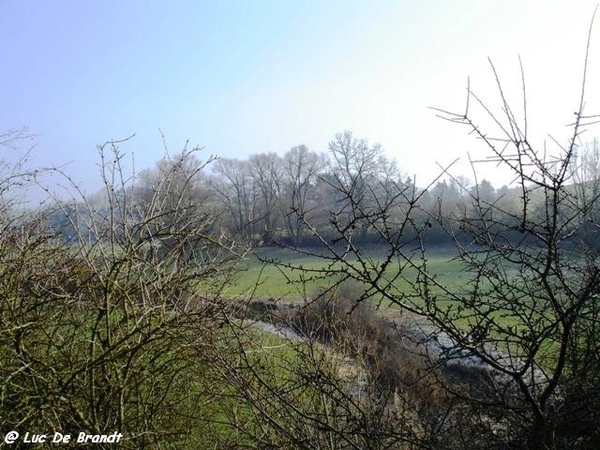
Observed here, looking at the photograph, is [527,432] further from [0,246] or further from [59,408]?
[0,246]

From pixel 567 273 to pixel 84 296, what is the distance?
172 inches

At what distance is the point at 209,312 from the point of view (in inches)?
177

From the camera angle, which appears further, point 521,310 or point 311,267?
point 311,267

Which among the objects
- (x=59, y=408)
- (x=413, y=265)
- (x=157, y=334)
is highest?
(x=413, y=265)

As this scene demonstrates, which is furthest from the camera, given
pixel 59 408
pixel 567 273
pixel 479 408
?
pixel 59 408

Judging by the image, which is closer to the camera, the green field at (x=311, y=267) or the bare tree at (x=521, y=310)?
the bare tree at (x=521, y=310)

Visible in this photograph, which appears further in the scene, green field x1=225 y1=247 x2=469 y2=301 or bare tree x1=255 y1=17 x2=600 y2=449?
green field x1=225 y1=247 x2=469 y2=301

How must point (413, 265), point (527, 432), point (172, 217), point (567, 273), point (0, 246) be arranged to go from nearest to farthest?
point (527, 432) → point (413, 265) → point (567, 273) → point (0, 246) → point (172, 217)

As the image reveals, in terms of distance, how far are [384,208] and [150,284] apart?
2.69 meters

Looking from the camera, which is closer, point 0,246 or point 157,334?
point 157,334

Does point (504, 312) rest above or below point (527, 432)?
above

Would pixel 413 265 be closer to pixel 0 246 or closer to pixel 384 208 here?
pixel 384 208

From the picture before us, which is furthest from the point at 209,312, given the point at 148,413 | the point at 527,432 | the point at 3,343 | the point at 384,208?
the point at 527,432

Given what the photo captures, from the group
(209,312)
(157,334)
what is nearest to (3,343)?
(157,334)
